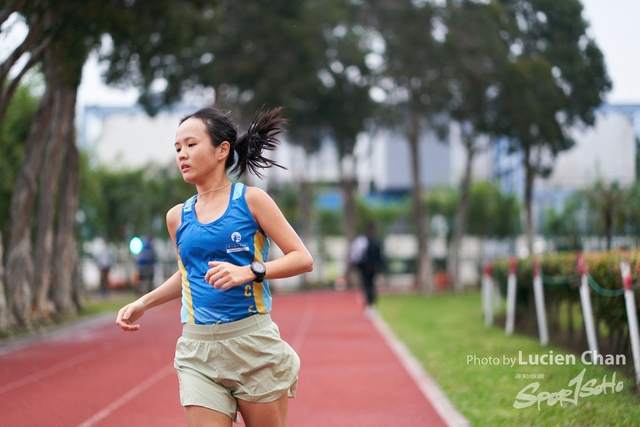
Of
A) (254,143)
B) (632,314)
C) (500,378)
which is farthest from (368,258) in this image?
(254,143)

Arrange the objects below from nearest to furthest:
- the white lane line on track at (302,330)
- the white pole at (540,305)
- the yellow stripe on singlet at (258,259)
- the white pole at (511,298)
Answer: the yellow stripe on singlet at (258,259) < the white pole at (540,305) < the white pole at (511,298) < the white lane line on track at (302,330)

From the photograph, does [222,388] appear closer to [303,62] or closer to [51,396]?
[51,396]

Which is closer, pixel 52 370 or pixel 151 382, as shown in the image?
pixel 151 382

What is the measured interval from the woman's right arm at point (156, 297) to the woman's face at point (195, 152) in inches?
7.9

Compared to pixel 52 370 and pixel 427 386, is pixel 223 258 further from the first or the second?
pixel 52 370

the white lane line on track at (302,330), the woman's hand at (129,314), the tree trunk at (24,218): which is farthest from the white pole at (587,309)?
the tree trunk at (24,218)

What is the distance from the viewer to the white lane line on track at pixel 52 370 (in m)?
11.2

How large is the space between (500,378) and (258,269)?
274 inches

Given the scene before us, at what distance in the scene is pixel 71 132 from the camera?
22.7 m

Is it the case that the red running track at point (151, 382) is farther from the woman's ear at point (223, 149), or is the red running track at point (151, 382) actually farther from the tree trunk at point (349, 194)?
the tree trunk at point (349, 194)

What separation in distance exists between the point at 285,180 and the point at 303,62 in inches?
1240

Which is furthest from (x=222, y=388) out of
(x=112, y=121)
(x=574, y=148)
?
(x=112, y=121)

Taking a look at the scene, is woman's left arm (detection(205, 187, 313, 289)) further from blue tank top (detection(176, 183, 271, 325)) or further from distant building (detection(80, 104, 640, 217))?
distant building (detection(80, 104, 640, 217))

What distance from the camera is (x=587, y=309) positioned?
10.8m
